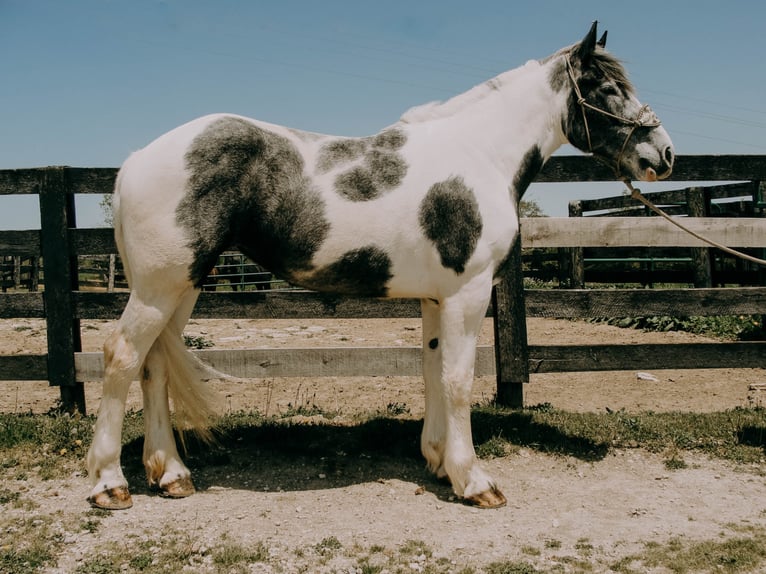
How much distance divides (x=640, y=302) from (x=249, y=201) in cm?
365

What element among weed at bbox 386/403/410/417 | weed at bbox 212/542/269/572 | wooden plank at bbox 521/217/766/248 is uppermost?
wooden plank at bbox 521/217/766/248

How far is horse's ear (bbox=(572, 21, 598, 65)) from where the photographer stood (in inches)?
154

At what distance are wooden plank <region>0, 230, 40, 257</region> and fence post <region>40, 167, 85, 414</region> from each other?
10 centimetres

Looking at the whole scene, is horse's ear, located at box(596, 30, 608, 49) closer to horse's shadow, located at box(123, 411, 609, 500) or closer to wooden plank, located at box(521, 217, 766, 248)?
wooden plank, located at box(521, 217, 766, 248)

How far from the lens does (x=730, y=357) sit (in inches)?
221

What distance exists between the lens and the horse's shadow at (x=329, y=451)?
4121 mm

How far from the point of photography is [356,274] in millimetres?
3777

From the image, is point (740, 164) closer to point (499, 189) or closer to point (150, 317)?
point (499, 189)

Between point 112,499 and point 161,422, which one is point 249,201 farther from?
point 112,499

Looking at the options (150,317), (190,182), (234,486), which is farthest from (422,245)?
(234,486)

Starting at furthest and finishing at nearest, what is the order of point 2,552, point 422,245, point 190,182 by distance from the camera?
point 422,245 → point 190,182 → point 2,552

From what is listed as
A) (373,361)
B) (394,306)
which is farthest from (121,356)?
(394,306)

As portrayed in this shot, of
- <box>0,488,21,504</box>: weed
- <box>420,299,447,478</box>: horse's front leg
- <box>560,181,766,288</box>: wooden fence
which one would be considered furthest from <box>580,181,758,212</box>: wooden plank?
<box>0,488,21,504</box>: weed

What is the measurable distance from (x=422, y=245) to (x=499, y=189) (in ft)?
2.09
